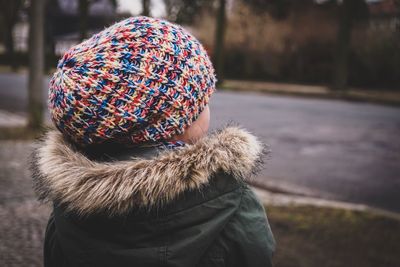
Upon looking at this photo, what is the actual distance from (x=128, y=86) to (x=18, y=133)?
260 inches

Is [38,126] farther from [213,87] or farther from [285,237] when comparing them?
[213,87]

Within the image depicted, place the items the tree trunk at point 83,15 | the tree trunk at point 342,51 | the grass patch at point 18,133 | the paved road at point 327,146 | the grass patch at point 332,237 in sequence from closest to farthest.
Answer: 1. the grass patch at point 332,237
2. the paved road at point 327,146
3. the grass patch at point 18,133
4. the tree trunk at point 83,15
5. the tree trunk at point 342,51

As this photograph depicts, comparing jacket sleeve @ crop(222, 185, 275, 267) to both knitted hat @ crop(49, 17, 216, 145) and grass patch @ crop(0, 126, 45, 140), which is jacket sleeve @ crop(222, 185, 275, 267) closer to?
knitted hat @ crop(49, 17, 216, 145)

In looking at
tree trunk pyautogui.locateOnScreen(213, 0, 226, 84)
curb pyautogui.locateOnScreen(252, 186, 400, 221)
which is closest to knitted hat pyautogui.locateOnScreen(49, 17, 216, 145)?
curb pyautogui.locateOnScreen(252, 186, 400, 221)

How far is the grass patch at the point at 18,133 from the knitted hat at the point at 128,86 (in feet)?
19.8

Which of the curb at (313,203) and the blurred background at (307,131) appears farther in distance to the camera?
the curb at (313,203)

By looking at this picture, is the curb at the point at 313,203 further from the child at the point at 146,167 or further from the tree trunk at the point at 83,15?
the tree trunk at the point at 83,15

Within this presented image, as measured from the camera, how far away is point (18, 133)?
7.14 m

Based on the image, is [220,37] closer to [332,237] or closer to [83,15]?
[83,15]

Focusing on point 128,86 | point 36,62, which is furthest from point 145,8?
point 128,86

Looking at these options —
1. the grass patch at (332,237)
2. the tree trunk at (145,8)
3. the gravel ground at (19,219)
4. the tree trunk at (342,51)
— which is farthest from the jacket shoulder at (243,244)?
the tree trunk at (342,51)

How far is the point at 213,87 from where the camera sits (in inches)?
54.7

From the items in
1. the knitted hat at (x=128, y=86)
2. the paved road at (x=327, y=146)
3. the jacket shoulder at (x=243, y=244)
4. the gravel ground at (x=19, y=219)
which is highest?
the knitted hat at (x=128, y=86)

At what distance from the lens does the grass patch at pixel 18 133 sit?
22.6 ft
